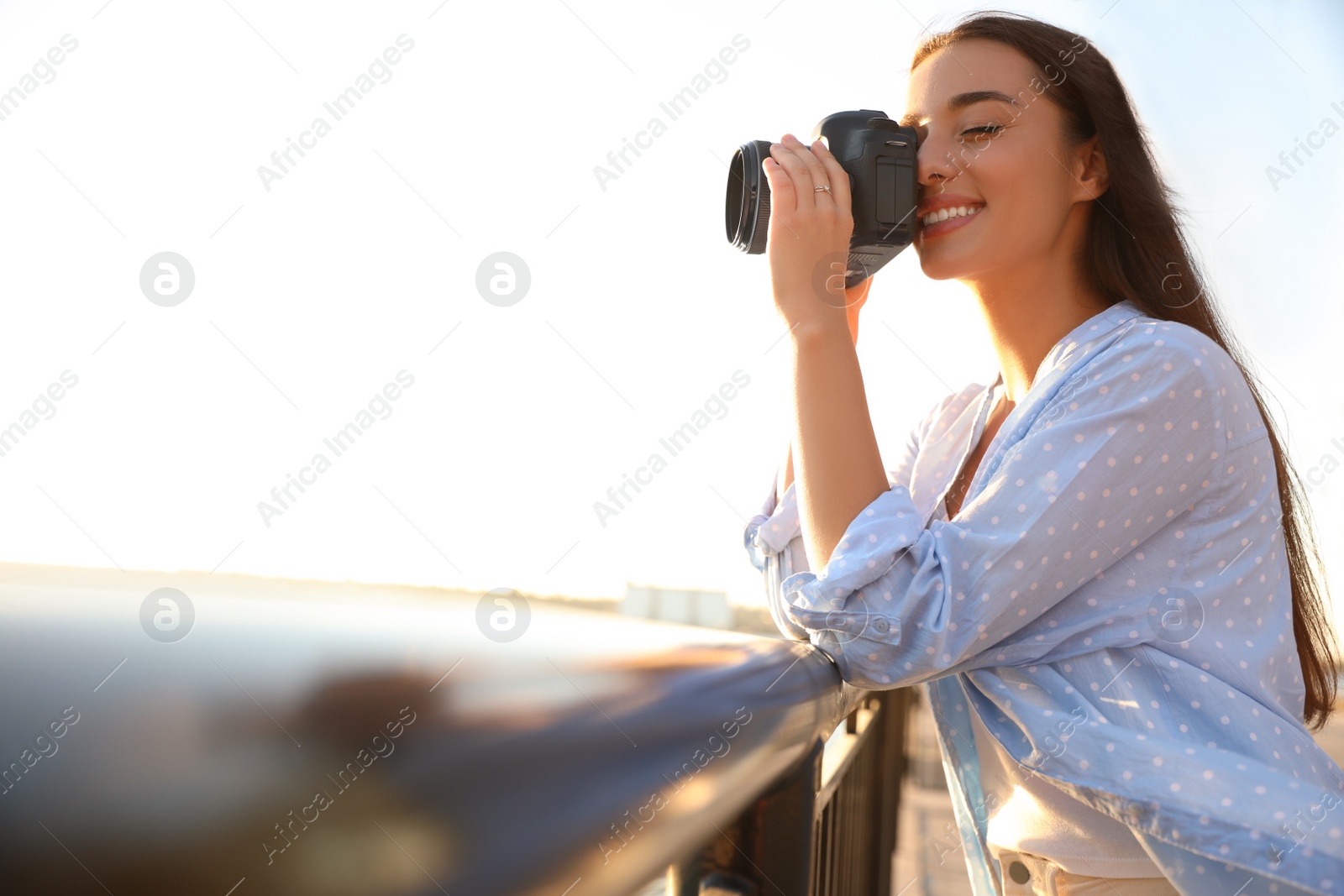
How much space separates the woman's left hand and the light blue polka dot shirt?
20 cm

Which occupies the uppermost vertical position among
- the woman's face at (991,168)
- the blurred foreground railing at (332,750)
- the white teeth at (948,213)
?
the woman's face at (991,168)

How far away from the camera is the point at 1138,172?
42.3 inches

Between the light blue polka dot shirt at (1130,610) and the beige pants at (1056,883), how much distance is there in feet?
0.20

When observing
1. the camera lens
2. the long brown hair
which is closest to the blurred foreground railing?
the camera lens

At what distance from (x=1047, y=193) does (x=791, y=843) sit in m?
0.78

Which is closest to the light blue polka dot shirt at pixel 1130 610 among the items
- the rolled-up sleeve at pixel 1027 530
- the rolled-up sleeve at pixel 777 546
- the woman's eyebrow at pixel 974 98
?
the rolled-up sleeve at pixel 1027 530

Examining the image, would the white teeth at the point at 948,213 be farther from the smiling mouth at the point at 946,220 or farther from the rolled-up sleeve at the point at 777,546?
the rolled-up sleeve at the point at 777,546

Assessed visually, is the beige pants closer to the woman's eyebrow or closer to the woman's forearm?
the woman's forearm

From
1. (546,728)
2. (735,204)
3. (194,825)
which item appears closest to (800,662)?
(546,728)

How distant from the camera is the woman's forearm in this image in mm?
791

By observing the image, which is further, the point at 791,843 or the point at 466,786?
the point at 791,843

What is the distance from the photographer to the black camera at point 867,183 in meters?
1.00

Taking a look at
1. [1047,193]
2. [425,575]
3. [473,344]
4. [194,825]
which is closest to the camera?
[194,825]

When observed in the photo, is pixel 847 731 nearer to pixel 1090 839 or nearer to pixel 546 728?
pixel 1090 839
